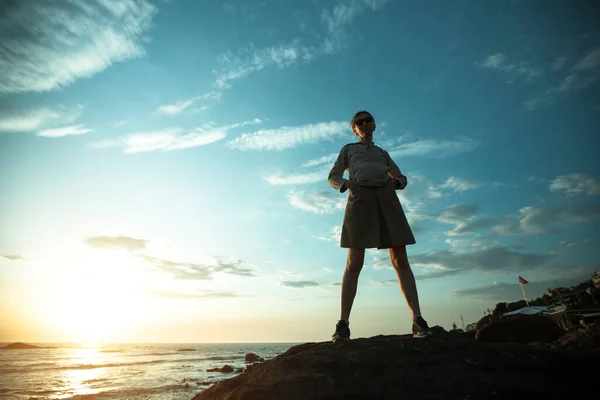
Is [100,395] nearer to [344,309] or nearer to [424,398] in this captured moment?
[344,309]

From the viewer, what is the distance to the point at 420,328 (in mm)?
3127

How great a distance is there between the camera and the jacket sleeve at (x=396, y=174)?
145 inches

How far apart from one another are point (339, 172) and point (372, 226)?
857 millimetres

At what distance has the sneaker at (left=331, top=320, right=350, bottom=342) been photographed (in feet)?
10.9

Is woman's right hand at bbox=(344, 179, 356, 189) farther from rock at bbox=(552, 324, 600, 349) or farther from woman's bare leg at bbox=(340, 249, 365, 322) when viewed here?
rock at bbox=(552, 324, 600, 349)

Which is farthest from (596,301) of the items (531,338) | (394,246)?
(394,246)

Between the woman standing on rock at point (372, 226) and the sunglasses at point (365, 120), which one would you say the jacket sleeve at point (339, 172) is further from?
the sunglasses at point (365, 120)

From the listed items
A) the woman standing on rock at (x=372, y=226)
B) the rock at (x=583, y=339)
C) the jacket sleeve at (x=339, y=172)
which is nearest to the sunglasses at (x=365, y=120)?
the jacket sleeve at (x=339, y=172)

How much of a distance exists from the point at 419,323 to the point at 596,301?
32.6m

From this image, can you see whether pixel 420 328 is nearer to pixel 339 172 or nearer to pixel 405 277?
pixel 405 277

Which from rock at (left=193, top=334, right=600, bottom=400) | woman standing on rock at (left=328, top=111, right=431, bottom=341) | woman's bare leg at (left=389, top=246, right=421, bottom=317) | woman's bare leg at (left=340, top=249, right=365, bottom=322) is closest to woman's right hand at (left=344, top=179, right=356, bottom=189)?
woman standing on rock at (left=328, top=111, right=431, bottom=341)

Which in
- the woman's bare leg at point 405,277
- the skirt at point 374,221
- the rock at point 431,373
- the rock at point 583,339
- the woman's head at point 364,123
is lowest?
the rock at point 431,373

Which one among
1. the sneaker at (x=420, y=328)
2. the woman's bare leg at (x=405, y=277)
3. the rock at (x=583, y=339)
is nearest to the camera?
the rock at (x=583, y=339)

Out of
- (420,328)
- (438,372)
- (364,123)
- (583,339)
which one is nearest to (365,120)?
(364,123)
